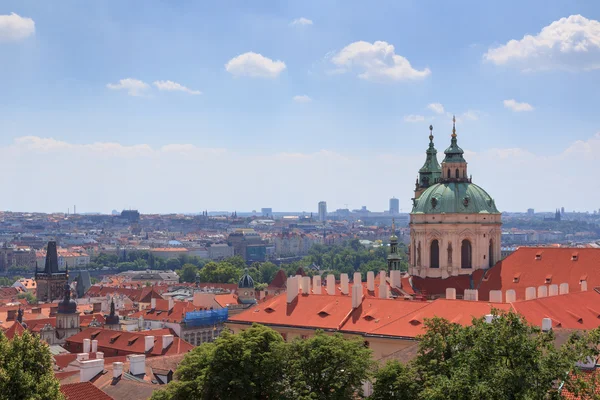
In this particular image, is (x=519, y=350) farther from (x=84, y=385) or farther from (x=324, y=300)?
(x=324, y=300)

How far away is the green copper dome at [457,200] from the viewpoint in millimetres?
90938

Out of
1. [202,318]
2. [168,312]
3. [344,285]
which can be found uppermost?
[344,285]

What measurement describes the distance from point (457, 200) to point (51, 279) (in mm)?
90496

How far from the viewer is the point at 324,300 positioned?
73.0 m

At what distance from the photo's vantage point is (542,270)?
85500 millimetres

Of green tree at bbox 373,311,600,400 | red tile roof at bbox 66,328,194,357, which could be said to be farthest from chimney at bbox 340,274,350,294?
green tree at bbox 373,311,600,400

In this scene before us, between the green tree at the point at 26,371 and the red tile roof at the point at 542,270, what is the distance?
52.1 metres

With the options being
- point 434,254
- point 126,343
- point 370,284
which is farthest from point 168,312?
point 434,254

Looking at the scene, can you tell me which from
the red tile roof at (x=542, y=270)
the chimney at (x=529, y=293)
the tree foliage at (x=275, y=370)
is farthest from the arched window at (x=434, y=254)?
the tree foliage at (x=275, y=370)

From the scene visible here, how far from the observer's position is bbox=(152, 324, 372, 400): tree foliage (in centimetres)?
4541

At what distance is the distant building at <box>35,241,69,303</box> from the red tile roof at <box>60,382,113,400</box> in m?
116

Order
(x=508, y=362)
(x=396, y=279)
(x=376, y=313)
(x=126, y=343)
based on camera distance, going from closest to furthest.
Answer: (x=508, y=362)
(x=376, y=313)
(x=126, y=343)
(x=396, y=279)

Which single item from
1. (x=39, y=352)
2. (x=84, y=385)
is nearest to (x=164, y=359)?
(x=84, y=385)

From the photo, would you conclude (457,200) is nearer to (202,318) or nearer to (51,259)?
(202,318)
